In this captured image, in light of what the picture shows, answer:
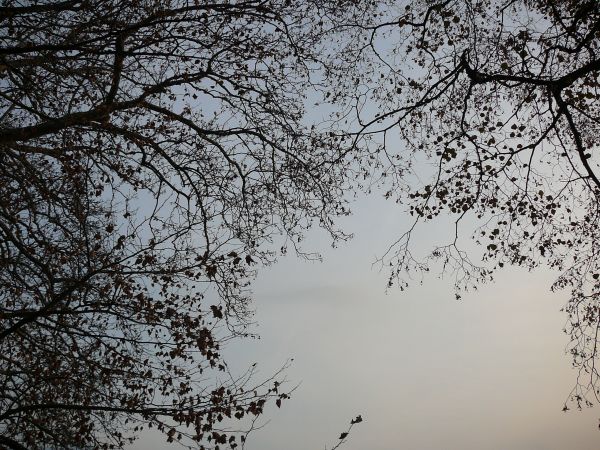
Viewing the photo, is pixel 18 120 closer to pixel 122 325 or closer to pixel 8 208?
pixel 8 208

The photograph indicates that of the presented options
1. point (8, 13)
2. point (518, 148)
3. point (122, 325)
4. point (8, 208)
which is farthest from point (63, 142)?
point (518, 148)

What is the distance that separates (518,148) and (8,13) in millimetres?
6607

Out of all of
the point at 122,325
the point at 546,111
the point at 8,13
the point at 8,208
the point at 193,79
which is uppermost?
the point at 193,79

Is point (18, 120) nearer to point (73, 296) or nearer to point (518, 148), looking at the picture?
point (73, 296)

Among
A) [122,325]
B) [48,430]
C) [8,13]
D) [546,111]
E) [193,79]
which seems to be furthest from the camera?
[193,79]

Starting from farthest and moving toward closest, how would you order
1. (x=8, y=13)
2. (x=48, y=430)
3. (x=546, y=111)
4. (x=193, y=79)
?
1. (x=193, y=79)
2. (x=546, y=111)
3. (x=48, y=430)
4. (x=8, y=13)

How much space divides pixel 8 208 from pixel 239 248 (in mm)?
3250

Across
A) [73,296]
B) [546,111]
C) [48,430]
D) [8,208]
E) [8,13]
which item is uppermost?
[8,13]

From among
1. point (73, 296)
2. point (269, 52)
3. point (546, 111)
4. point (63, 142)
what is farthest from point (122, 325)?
point (546, 111)

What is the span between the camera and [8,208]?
303 inches

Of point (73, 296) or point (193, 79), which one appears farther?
point (193, 79)

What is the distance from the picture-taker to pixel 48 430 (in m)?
6.57

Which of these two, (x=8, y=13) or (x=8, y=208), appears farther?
(x=8, y=208)

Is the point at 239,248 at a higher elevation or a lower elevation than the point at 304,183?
lower
